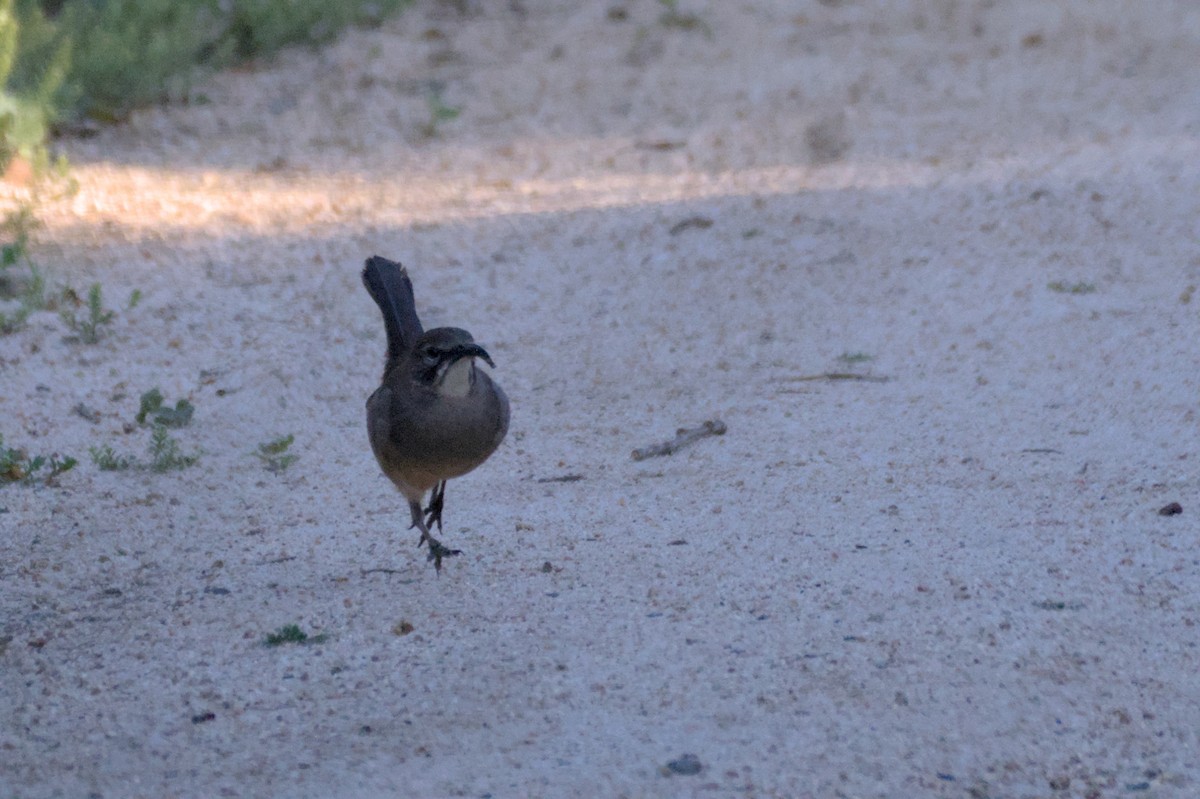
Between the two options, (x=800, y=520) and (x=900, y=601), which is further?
(x=800, y=520)

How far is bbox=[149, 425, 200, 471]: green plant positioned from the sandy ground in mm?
115

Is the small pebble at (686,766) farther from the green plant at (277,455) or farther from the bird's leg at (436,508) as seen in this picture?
the green plant at (277,455)

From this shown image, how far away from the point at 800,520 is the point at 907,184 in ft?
12.4

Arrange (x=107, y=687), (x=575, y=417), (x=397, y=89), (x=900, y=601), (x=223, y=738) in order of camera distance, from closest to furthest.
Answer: (x=223, y=738), (x=107, y=687), (x=900, y=601), (x=575, y=417), (x=397, y=89)

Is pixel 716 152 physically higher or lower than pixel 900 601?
higher

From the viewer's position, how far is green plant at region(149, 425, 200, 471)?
5.50 metres

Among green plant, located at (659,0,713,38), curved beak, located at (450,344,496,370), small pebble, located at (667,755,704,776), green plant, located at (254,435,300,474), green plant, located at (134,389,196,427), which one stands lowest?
small pebble, located at (667,755,704,776)

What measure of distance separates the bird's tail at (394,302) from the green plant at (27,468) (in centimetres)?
112

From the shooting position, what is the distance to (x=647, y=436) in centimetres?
586

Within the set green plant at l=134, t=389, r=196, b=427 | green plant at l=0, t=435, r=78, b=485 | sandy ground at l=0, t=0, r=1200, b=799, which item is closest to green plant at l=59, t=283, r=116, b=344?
sandy ground at l=0, t=0, r=1200, b=799

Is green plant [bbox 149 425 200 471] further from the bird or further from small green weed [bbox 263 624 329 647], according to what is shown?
small green weed [bbox 263 624 329 647]

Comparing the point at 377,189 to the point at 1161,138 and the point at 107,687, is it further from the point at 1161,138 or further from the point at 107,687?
the point at 107,687

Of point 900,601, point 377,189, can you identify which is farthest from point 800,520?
point 377,189

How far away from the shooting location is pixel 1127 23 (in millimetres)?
11609
